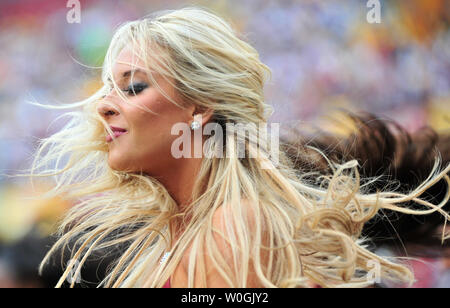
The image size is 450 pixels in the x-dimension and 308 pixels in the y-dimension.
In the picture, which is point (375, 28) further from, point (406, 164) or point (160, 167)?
point (160, 167)

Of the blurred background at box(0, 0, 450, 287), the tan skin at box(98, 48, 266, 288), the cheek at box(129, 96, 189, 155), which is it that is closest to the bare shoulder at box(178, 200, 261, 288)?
the tan skin at box(98, 48, 266, 288)

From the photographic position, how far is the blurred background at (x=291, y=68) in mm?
3252

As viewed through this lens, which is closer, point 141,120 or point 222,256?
point 222,256

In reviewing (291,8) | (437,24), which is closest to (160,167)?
(291,8)

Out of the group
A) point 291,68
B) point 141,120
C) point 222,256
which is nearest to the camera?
point 222,256

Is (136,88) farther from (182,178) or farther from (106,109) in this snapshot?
(182,178)

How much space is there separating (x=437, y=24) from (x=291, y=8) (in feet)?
2.54

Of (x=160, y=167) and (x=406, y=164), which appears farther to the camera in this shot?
(x=406, y=164)

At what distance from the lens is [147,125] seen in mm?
1645

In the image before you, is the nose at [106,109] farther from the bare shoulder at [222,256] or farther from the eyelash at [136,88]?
the bare shoulder at [222,256]

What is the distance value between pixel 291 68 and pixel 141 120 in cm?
189

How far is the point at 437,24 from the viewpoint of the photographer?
3299mm

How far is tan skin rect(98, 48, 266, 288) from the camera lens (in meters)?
1.65

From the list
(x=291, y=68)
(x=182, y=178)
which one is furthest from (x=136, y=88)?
(x=291, y=68)
